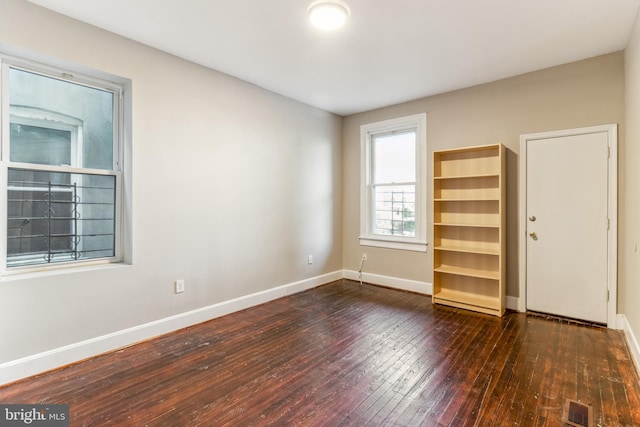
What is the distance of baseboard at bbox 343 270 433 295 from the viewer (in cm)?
444

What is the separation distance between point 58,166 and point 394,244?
3.98m

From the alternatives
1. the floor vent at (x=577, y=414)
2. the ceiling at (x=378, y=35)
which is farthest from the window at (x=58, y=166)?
the floor vent at (x=577, y=414)

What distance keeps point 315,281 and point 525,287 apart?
8.82ft

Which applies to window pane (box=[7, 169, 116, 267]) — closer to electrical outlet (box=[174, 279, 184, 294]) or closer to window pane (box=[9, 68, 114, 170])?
window pane (box=[9, 68, 114, 170])

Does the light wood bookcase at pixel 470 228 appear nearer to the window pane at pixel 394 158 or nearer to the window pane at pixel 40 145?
the window pane at pixel 394 158

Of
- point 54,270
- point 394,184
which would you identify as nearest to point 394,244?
point 394,184

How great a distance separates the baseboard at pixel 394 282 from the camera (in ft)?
14.6

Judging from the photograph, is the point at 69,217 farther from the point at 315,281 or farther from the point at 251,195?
the point at 315,281

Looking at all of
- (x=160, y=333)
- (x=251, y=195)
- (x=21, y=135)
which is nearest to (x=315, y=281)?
(x=251, y=195)

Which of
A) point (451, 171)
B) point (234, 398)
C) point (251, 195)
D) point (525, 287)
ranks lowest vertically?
point (234, 398)

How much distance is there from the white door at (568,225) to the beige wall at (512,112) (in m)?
0.16

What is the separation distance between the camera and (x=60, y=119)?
105 inches

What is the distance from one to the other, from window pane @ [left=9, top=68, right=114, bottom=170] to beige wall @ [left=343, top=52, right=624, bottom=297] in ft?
11.6

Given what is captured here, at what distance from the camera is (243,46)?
2.98m
